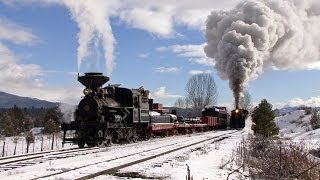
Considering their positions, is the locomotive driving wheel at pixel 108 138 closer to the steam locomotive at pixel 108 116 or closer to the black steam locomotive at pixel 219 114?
the steam locomotive at pixel 108 116

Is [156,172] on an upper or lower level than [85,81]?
lower

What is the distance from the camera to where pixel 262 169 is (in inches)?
458

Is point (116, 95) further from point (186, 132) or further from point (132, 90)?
point (186, 132)

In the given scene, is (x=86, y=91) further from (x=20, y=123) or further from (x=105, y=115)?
(x=20, y=123)

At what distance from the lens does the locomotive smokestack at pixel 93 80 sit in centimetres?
2158

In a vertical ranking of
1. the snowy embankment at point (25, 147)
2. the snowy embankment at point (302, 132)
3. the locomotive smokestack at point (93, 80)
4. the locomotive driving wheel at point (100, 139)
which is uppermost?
the locomotive smokestack at point (93, 80)

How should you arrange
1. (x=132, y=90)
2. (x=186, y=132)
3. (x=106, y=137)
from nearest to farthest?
(x=106, y=137)
(x=132, y=90)
(x=186, y=132)

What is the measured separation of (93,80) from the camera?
21.7 metres

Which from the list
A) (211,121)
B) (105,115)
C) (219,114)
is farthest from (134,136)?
(219,114)

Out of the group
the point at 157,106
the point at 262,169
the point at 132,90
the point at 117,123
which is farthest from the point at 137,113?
the point at 262,169

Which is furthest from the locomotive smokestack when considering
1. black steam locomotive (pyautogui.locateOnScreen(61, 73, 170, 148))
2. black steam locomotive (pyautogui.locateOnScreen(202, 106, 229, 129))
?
black steam locomotive (pyautogui.locateOnScreen(202, 106, 229, 129))

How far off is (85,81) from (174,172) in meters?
12.0

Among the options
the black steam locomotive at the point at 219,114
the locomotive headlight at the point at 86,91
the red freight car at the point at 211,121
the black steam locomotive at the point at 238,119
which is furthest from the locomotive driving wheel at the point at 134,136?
the black steam locomotive at the point at 219,114

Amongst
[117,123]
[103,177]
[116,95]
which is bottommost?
[103,177]
